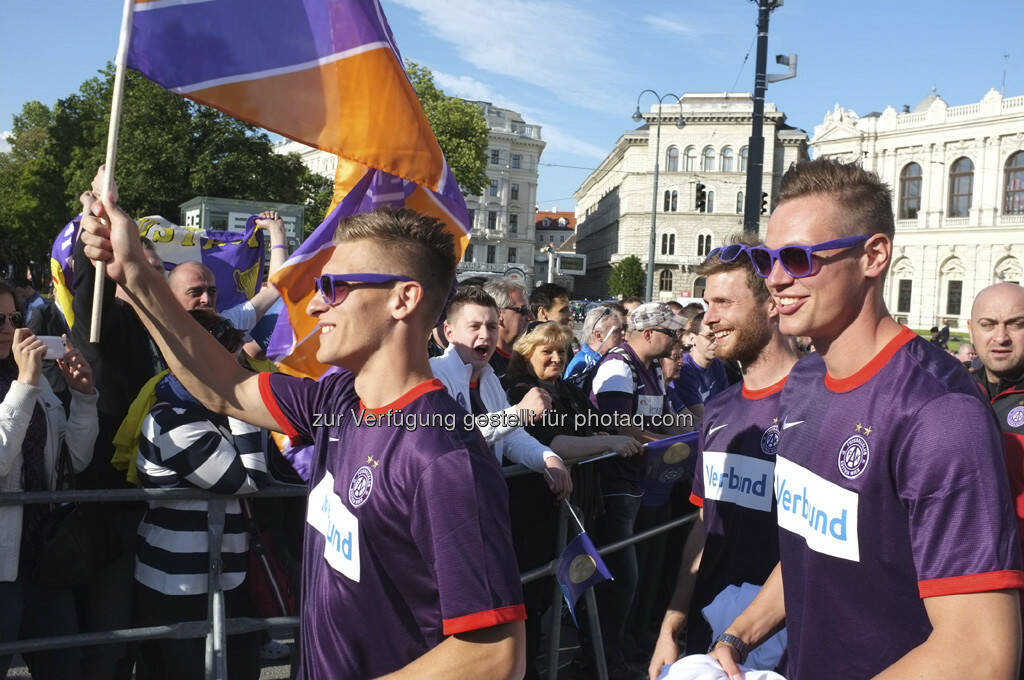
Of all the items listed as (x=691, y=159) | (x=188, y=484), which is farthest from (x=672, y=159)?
(x=188, y=484)

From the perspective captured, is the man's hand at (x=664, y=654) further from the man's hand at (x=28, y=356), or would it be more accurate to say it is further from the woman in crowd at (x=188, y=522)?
the man's hand at (x=28, y=356)

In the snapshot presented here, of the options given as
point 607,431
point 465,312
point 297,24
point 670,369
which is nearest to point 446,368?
point 465,312

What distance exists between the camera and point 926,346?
1.92m

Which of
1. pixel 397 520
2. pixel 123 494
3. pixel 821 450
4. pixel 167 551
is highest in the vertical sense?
pixel 821 450

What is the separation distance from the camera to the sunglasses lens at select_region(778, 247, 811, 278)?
202 centimetres

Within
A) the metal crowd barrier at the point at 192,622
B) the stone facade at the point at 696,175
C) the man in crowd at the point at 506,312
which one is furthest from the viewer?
the stone facade at the point at 696,175

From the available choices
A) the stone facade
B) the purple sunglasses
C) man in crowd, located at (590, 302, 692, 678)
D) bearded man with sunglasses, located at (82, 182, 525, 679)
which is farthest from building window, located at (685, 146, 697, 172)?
the purple sunglasses

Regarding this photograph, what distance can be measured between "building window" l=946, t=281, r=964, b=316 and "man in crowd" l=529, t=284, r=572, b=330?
67.0m

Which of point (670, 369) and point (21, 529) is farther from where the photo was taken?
point (670, 369)

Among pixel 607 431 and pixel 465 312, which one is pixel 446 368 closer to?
pixel 465 312

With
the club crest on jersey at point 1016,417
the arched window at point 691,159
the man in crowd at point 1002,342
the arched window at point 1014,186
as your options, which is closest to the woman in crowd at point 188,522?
the club crest on jersey at point 1016,417

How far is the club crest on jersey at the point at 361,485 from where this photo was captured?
1904 mm

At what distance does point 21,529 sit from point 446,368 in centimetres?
192

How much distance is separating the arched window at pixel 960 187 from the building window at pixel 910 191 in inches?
100
